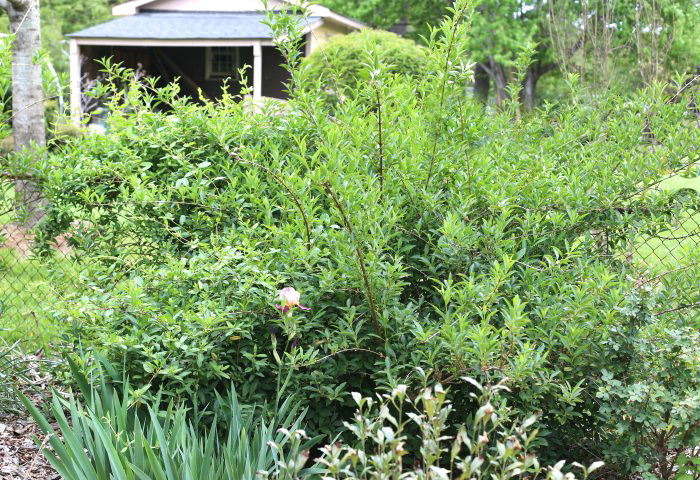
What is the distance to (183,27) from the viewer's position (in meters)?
22.6

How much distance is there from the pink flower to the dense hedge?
0.06m

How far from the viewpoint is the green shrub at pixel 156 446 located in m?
2.71

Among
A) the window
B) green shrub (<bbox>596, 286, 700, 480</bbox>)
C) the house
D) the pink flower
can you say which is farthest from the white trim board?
green shrub (<bbox>596, 286, 700, 480</bbox>)

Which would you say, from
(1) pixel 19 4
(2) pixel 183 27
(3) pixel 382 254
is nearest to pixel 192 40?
(2) pixel 183 27

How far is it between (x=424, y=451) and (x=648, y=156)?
82.9 inches

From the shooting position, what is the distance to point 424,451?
2.16m

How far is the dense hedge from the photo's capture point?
3029 millimetres

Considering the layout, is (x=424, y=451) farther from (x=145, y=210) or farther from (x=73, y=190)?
(x=73, y=190)

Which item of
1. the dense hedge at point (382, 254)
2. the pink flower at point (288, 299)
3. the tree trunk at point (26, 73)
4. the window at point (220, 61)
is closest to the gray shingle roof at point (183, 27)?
the window at point (220, 61)

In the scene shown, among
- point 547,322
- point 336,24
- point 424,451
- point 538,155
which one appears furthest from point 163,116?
point 336,24

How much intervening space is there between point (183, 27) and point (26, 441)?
2020 centimetres

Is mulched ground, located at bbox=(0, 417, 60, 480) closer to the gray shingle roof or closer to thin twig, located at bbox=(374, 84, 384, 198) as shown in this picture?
thin twig, located at bbox=(374, 84, 384, 198)

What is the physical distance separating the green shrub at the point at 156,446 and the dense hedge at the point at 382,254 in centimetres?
15

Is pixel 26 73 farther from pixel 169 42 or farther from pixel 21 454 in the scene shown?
pixel 169 42
